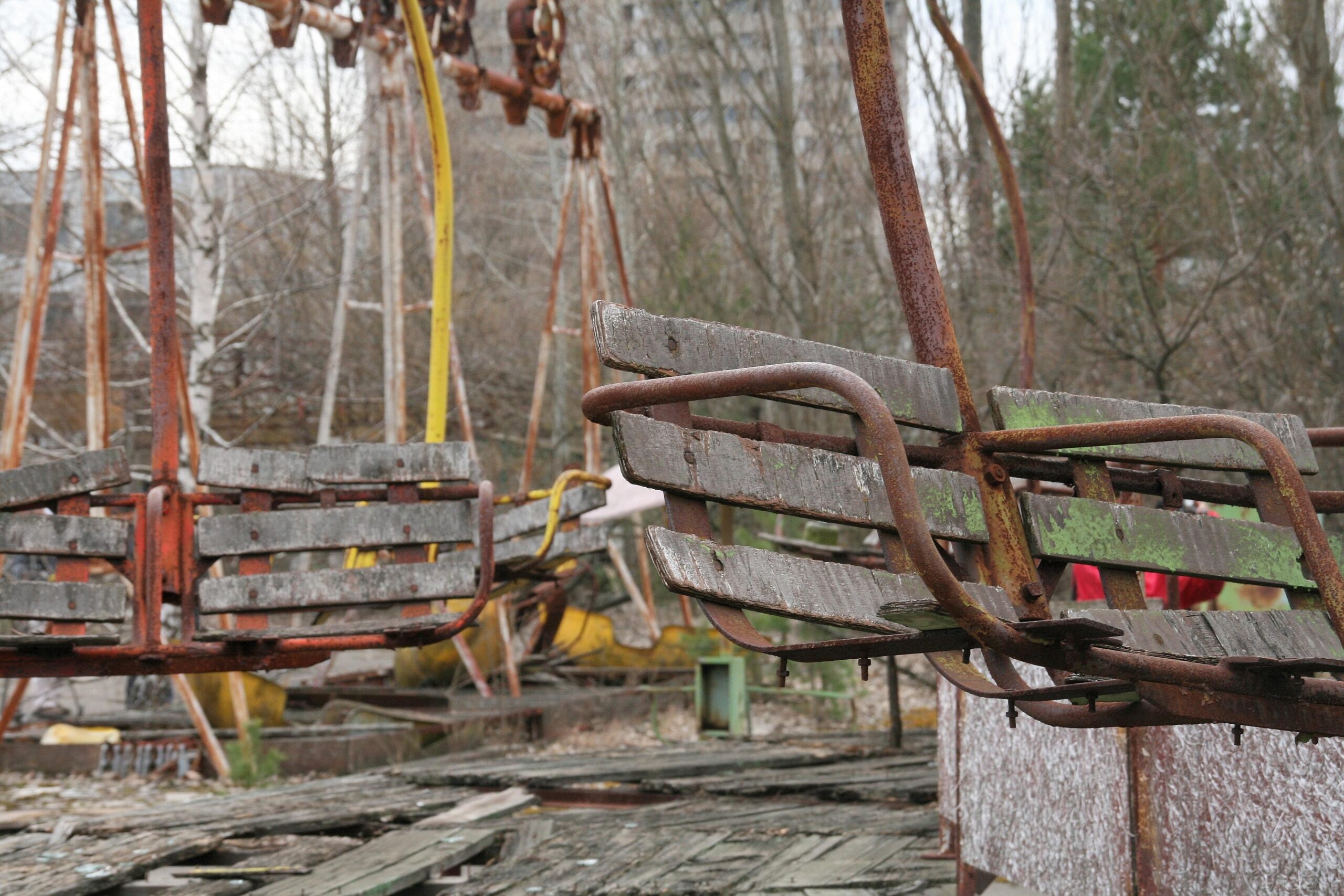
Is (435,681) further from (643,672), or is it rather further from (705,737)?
(705,737)

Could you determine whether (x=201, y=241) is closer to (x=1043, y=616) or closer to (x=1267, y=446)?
(x=1043, y=616)

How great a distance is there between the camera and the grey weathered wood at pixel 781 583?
207cm

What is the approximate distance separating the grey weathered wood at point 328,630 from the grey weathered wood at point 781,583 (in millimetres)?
2124

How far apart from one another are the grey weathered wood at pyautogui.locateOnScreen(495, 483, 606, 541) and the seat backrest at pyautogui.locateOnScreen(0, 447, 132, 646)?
179 centimetres

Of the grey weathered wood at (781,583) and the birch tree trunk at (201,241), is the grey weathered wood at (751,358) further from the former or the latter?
the birch tree trunk at (201,241)

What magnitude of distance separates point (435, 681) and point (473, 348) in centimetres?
783

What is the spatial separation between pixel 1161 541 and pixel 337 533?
8.66 ft

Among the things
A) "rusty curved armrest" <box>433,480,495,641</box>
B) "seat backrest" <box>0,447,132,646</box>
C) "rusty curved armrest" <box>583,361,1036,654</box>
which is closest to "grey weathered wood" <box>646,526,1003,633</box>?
"rusty curved armrest" <box>583,361,1036,654</box>

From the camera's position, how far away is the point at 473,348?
18406 millimetres

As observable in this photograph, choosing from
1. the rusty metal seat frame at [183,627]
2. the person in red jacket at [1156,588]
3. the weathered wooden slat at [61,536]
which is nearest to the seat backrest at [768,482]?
the rusty metal seat frame at [183,627]

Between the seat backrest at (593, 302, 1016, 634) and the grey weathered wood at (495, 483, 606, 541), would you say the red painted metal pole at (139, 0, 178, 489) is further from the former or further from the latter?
the seat backrest at (593, 302, 1016, 634)

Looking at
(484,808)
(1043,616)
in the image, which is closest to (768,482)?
(1043,616)

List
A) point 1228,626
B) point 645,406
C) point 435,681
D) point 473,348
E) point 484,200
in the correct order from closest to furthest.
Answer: point 645,406
point 1228,626
point 435,681
point 473,348
point 484,200

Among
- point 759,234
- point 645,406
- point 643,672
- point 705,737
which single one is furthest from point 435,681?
point 645,406
